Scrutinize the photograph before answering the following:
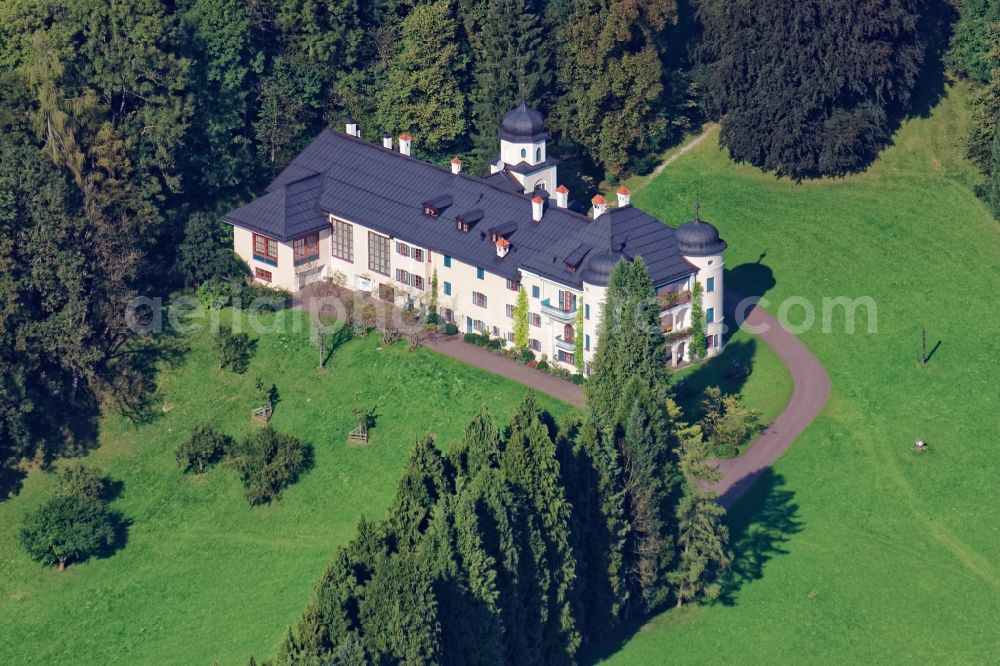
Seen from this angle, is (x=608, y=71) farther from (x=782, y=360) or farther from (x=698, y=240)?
(x=782, y=360)

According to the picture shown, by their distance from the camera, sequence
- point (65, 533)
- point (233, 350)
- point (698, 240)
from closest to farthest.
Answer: point (65, 533)
point (698, 240)
point (233, 350)

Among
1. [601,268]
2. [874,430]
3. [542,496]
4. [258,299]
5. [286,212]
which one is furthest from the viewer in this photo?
[286,212]

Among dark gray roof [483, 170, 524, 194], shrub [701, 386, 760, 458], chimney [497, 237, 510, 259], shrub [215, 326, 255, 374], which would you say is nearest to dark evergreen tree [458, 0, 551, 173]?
dark gray roof [483, 170, 524, 194]

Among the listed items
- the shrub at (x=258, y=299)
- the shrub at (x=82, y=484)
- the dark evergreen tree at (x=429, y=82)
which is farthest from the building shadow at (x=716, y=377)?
the shrub at (x=82, y=484)

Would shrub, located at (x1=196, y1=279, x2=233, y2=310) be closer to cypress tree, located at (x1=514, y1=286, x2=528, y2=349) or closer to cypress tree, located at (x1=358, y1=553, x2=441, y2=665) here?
cypress tree, located at (x1=514, y1=286, x2=528, y2=349)

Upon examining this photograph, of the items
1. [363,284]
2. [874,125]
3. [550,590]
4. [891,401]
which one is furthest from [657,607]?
[874,125]

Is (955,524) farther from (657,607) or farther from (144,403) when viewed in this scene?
(144,403)

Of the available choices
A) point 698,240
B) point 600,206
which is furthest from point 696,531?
point 600,206

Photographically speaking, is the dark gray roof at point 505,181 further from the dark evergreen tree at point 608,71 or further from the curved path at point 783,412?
the curved path at point 783,412

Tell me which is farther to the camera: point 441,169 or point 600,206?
point 441,169
